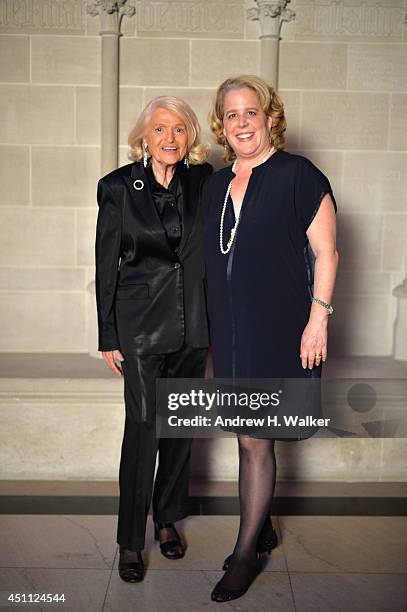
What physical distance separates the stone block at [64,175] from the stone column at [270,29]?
108 cm

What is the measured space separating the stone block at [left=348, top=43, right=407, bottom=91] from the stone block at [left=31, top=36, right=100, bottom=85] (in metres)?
1.47

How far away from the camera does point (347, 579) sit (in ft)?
8.94

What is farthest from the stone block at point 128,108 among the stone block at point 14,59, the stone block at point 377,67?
the stone block at point 377,67

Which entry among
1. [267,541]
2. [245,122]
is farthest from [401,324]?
[245,122]

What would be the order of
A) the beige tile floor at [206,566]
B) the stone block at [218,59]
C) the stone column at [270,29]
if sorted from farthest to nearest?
the stone block at [218,59], the stone column at [270,29], the beige tile floor at [206,566]

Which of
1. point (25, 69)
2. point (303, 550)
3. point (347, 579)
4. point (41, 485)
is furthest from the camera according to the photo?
point (25, 69)

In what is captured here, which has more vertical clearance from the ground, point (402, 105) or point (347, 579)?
point (402, 105)

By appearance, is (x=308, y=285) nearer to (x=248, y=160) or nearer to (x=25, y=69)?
(x=248, y=160)

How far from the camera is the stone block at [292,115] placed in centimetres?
427

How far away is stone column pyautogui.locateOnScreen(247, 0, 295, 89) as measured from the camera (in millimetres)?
4133

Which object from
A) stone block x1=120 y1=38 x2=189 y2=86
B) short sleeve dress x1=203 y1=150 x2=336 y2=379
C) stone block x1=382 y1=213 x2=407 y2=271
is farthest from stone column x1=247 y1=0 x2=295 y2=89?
short sleeve dress x1=203 y1=150 x2=336 y2=379

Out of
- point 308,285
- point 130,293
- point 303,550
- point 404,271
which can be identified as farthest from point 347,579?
point 404,271

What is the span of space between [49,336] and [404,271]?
217cm

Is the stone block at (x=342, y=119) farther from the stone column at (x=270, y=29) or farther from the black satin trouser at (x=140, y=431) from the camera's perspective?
the black satin trouser at (x=140, y=431)
